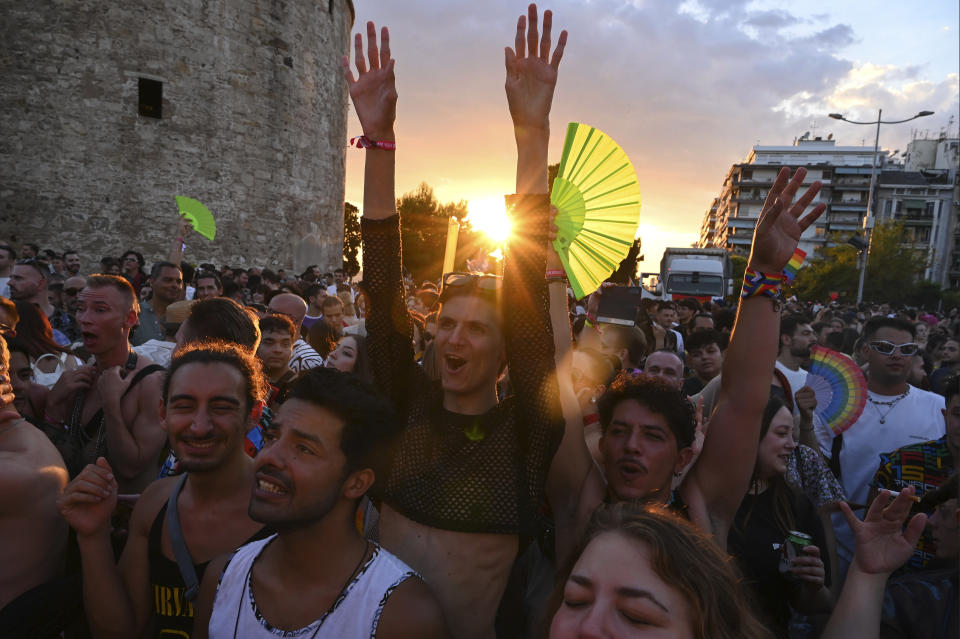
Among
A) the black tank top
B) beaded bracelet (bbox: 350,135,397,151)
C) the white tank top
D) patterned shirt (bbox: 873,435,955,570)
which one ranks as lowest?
the black tank top

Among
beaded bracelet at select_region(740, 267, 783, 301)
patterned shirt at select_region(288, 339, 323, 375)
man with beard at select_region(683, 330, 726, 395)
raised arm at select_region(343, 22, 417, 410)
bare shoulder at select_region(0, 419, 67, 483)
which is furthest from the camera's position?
man with beard at select_region(683, 330, 726, 395)

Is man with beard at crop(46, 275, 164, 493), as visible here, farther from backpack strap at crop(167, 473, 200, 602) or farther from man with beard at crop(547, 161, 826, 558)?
man with beard at crop(547, 161, 826, 558)

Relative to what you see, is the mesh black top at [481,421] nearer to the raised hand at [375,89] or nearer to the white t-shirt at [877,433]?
the raised hand at [375,89]

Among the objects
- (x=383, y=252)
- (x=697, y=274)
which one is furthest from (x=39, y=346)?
(x=697, y=274)

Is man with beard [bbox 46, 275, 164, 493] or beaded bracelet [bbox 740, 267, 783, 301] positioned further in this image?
man with beard [bbox 46, 275, 164, 493]

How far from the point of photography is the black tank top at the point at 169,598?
2053 millimetres

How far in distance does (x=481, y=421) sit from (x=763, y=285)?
1.01m

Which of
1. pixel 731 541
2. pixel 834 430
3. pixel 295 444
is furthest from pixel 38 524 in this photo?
pixel 834 430

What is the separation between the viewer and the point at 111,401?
2.84m

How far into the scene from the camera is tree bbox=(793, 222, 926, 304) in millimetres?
43531

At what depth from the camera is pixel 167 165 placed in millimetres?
15516

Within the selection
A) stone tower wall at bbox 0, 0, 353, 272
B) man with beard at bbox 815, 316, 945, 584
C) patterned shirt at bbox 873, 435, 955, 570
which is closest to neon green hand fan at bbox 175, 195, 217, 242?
stone tower wall at bbox 0, 0, 353, 272

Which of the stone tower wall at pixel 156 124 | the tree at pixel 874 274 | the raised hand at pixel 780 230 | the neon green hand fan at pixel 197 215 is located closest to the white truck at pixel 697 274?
the stone tower wall at pixel 156 124

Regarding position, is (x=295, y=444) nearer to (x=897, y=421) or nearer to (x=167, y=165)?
(x=897, y=421)
